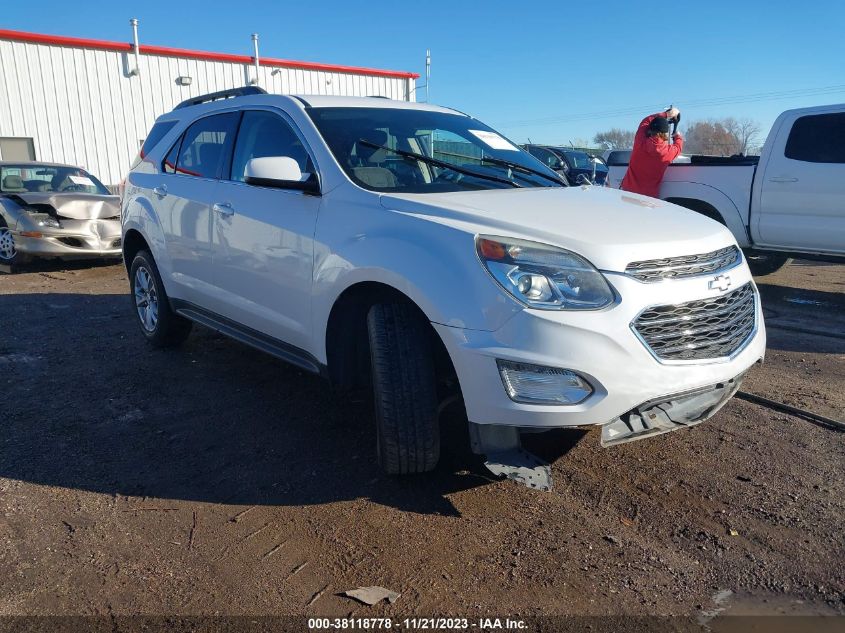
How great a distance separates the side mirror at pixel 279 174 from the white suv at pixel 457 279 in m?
0.01

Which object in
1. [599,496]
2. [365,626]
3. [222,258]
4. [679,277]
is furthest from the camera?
[222,258]

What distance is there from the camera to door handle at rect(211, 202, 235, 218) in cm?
418

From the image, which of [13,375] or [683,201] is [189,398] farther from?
[683,201]

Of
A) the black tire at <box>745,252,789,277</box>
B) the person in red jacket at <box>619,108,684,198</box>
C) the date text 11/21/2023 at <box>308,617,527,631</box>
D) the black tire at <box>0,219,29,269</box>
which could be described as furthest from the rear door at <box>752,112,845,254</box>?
the black tire at <box>0,219,29,269</box>

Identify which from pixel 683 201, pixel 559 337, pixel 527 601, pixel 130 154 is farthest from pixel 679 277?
pixel 130 154

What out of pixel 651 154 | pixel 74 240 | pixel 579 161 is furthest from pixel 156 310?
pixel 579 161

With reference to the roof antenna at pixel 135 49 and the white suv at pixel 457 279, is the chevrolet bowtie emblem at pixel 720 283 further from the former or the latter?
the roof antenna at pixel 135 49

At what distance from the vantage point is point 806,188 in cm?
722

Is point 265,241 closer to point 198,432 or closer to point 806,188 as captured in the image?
point 198,432

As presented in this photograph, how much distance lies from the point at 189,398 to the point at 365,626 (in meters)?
2.58

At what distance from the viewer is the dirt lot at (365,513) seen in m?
2.51

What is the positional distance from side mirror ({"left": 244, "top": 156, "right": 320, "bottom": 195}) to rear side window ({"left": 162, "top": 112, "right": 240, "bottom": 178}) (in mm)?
1066

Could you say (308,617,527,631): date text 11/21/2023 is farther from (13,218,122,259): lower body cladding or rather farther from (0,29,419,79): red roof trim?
(0,29,419,79): red roof trim

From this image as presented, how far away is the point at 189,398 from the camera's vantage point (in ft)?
14.8
